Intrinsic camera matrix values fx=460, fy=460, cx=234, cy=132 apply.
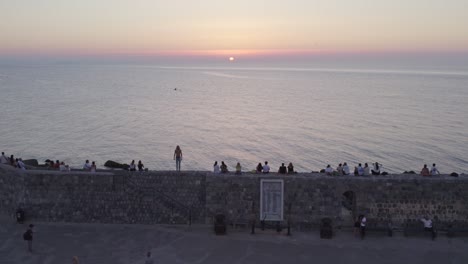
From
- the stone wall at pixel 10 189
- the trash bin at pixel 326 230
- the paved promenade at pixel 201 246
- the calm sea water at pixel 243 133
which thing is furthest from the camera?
the calm sea water at pixel 243 133

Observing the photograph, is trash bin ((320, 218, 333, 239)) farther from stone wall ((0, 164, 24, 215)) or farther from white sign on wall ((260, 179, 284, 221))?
stone wall ((0, 164, 24, 215))

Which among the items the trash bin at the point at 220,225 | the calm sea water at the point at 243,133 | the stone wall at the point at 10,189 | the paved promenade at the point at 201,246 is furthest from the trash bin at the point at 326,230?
the calm sea water at the point at 243,133

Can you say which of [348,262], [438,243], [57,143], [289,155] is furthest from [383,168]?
[57,143]

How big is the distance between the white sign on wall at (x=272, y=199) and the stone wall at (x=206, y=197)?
0.25 metres

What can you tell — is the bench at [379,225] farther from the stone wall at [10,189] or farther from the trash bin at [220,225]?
the stone wall at [10,189]

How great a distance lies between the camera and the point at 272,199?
2073 cm

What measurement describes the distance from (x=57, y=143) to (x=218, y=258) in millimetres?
42780

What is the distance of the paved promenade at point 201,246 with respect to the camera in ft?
58.5

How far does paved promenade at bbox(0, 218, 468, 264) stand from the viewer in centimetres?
1783

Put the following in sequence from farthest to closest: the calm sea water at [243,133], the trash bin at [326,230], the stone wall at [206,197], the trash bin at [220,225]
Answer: the calm sea water at [243,133] → the stone wall at [206,197] → the trash bin at [220,225] → the trash bin at [326,230]

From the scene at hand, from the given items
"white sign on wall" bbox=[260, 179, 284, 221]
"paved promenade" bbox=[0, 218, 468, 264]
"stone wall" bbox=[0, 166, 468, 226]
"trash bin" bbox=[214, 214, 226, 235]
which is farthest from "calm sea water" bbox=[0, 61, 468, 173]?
"trash bin" bbox=[214, 214, 226, 235]

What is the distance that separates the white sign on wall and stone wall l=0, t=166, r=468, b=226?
251 mm

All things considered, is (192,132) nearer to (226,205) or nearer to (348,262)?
(226,205)

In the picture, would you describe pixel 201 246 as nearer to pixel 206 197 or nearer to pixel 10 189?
pixel 206 197
